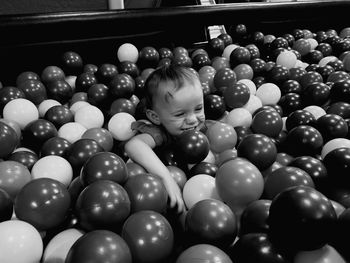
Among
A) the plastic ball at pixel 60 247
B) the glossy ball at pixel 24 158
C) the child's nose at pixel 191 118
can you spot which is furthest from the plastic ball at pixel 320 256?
→ the glossy ball at pixel 24 158

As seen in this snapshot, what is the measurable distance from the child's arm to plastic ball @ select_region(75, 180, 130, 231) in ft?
0.63

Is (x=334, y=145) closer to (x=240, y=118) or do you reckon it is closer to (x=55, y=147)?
(x=240, y=118)

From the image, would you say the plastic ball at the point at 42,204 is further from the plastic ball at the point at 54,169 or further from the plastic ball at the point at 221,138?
the plastic ball at the point at 221,138

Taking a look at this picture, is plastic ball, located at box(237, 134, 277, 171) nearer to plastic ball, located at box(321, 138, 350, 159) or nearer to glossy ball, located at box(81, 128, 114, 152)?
plastic ball, located at box(321, 138, 350, 159)

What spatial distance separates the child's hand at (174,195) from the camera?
3.21ft

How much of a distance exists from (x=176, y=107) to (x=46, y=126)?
20.5 inches

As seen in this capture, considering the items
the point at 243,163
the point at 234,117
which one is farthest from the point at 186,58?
the point at 243,163

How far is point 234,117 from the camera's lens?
1.53m

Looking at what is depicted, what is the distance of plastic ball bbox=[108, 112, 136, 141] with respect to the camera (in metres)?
1.46

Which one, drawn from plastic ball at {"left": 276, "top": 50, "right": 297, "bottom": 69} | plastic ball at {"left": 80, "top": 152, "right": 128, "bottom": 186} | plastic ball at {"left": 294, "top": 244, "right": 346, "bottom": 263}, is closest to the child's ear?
plastic ball at {"left": 80, "top": 152, "right": 128, "bottom": 186}

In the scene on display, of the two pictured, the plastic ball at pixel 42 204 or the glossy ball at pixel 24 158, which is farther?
the glossy ball at pixel 24 158

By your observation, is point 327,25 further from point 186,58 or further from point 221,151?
point 221,151

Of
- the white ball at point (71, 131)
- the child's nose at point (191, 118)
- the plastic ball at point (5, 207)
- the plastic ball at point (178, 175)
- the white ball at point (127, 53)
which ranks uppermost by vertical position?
the white ball at point (127, 53)

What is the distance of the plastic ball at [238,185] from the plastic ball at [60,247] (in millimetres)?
384
